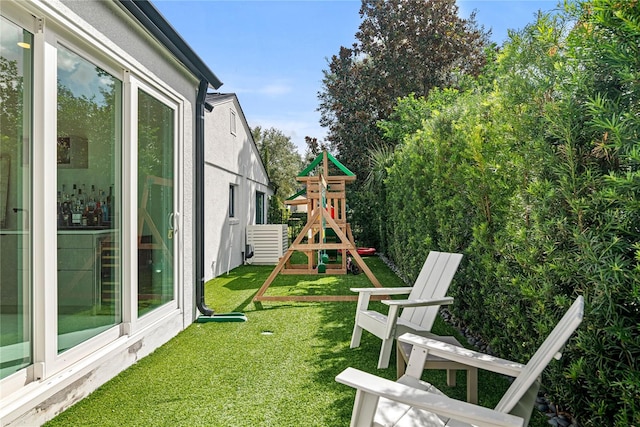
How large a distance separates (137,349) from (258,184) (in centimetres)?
1161

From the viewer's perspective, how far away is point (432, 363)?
316 cm

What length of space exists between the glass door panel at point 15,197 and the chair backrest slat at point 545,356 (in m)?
2.87

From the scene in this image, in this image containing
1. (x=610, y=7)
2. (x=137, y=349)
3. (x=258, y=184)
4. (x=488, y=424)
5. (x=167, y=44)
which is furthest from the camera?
(x=258, y=184)

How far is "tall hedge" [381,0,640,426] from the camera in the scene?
204 cm

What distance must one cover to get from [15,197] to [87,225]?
2.64ft

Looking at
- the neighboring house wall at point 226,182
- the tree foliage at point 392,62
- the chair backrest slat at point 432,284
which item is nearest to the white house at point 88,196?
the chair backrest slat at point 432,284

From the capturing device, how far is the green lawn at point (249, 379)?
10.1 feet

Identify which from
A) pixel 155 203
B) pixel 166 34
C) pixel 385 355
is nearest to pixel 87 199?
pixel 155 203

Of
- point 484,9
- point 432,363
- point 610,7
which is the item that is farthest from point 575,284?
point 484,9

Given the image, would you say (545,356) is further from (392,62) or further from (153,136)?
(392,62)

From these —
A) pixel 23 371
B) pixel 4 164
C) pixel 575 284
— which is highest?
Result: pixel 4 164

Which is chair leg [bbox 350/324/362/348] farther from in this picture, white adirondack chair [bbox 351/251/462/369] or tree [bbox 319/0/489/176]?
tree [bbox 319/0/489/176]

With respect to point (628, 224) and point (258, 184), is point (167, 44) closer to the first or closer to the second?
point (628, 224)

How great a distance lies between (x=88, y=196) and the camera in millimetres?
3498
